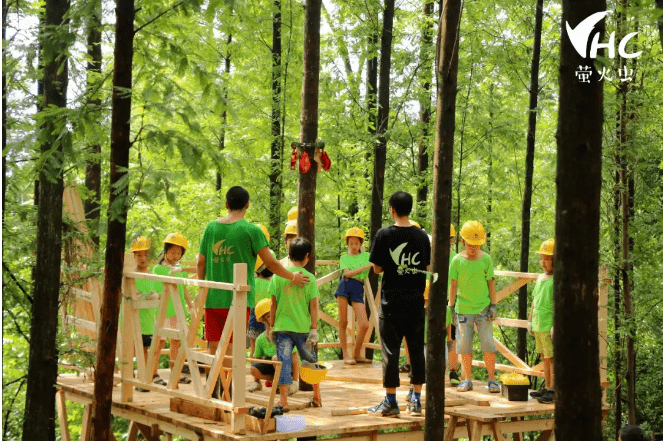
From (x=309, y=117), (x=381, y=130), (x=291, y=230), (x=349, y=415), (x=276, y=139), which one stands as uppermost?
(x=276, y=139)

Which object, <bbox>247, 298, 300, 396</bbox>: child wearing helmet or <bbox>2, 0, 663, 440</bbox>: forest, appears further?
<bbox>247, 298, 300, 396</bbox>: child wearing helmet

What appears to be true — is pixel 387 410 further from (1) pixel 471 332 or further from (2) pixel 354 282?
(2) pixel 354 282

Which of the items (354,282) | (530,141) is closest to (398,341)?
(354,282)

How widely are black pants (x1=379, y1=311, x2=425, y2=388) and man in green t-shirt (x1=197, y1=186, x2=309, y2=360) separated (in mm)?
1060

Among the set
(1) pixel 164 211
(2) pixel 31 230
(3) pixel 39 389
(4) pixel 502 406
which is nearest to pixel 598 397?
(4) pixel 502 406

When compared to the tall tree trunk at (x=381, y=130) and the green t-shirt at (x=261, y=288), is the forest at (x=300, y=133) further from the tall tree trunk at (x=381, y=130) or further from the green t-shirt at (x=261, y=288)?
the green t-shirt at (x=261, y=288)

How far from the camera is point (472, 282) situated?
28.4 feet

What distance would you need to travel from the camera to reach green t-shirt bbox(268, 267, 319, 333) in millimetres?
7305

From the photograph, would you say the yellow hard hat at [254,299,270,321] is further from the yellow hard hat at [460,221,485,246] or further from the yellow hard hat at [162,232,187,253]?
the yellow hard hat at [460,221,485,246]

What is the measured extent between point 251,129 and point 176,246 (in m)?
8.34

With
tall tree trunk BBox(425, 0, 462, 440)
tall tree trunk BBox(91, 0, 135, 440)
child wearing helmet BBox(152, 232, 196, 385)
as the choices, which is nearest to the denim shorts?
tall tree trunk BBox(425, 0, 462, 440)

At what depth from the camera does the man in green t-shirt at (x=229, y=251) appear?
6859 mm

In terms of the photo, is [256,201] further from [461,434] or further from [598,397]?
[598,397]

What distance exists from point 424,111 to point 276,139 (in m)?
3.11
